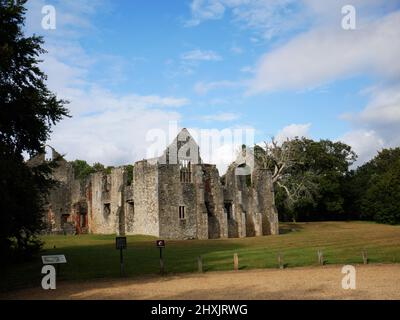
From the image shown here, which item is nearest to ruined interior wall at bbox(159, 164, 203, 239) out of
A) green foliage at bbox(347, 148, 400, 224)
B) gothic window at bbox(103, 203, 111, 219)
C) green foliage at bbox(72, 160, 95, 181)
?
gothic window at bbox(103, 203, 111, 219)

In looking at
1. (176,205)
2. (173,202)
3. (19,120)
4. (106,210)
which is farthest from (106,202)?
(19,120)

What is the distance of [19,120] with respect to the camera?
1945 cm

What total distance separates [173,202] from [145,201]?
2585 millimetres

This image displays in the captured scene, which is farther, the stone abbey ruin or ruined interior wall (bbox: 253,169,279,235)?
ruined interior wall (bbox: 253,169,279,235)

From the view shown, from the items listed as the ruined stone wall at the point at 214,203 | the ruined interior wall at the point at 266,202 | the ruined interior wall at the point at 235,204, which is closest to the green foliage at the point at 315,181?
the ruined interior wall at the point at 266,202

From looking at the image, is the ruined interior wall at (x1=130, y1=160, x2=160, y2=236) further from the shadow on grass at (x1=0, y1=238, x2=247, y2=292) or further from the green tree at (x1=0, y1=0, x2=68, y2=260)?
the green tree at (x1=0, y1=0, x2=68, y2=260)

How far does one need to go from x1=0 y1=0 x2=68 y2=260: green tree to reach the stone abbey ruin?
18.5 m

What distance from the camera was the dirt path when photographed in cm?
1403

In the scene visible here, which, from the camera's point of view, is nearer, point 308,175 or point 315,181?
point 308,175

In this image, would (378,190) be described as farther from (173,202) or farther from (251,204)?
(173,202)

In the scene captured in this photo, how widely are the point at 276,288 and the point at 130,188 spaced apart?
3086 cm

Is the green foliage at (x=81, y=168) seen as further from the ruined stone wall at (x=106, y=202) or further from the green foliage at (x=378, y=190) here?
the green foliage at (x=378, y=190)

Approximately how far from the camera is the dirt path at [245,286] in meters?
14.0
